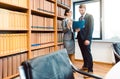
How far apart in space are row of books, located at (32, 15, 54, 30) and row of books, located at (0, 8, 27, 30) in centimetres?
23

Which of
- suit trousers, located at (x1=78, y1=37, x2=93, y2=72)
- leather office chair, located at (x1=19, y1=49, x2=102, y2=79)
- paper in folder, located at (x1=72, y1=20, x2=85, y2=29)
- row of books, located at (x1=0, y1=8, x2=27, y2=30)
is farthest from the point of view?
suit trousers, located at (x1=78, y1=37, x2=93, y2=72)

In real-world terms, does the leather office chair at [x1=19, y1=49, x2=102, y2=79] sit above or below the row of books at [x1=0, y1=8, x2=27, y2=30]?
below

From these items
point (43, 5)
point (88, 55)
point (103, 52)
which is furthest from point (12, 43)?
point (103, 52)

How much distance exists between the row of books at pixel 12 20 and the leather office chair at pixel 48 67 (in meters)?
1.04

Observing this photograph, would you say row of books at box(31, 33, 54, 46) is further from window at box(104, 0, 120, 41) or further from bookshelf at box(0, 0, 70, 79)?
window at box(104, 0, 120, 41)

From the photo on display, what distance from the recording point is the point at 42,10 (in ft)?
8.79

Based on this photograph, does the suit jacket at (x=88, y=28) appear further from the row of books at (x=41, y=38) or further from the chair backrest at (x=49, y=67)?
the chair backrest at (x=49, y=67)

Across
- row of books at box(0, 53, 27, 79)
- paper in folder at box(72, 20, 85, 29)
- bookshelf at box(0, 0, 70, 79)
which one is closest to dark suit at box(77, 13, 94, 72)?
paper in folder at box(72, 20, 85, 29)

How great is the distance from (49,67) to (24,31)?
1504 millimetres

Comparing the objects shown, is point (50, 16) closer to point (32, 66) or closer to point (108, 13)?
point (108, 13)

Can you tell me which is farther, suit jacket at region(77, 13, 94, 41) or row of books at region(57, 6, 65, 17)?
row of books at region(57, 6, 65, 17)

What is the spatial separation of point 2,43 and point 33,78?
1.19 meters

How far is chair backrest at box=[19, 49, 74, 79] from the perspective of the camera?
841 mm

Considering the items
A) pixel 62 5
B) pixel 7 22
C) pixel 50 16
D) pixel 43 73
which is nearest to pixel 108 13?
pixel 62 5
